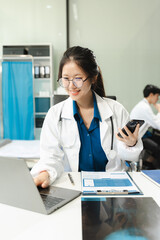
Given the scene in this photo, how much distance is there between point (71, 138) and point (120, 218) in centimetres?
72

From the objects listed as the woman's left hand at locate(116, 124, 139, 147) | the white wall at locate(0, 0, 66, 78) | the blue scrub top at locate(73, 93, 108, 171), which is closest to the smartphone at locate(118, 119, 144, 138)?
the woman's left hand at locate(116, 124, 139, 147)

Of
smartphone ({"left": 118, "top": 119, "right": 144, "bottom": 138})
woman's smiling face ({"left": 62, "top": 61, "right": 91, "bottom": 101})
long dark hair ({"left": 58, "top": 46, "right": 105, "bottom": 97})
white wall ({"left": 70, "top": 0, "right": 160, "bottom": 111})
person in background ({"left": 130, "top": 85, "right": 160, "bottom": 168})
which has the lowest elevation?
person in background ({"left": 130, "top": 85, "right": 160, "bottom": 168})

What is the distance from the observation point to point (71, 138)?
135cm

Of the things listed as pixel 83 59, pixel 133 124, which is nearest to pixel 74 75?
pixel 83 59

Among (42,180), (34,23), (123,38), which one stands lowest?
(42,180)

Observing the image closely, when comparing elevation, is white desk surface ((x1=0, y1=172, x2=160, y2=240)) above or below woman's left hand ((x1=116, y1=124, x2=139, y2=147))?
below

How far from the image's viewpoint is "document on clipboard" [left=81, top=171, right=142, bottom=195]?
868 mm

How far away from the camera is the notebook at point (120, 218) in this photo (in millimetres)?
591

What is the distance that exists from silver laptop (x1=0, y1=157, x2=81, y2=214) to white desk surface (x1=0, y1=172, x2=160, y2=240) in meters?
0.02

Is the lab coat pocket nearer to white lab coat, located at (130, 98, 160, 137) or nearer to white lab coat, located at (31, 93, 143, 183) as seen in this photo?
white lab coat, located at (31, 93, 143, 183)

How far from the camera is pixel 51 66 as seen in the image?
3789 mm

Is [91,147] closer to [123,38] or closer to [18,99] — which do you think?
[18,99]

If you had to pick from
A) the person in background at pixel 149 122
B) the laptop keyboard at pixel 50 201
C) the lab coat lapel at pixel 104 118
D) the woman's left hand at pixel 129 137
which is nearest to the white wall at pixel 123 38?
the person in background at pixel 149 122

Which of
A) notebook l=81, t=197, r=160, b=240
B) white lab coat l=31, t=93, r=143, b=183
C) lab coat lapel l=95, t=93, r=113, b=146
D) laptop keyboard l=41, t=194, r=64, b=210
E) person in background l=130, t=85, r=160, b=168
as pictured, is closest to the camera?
notebook l=81, t=197, r=160, b=240
